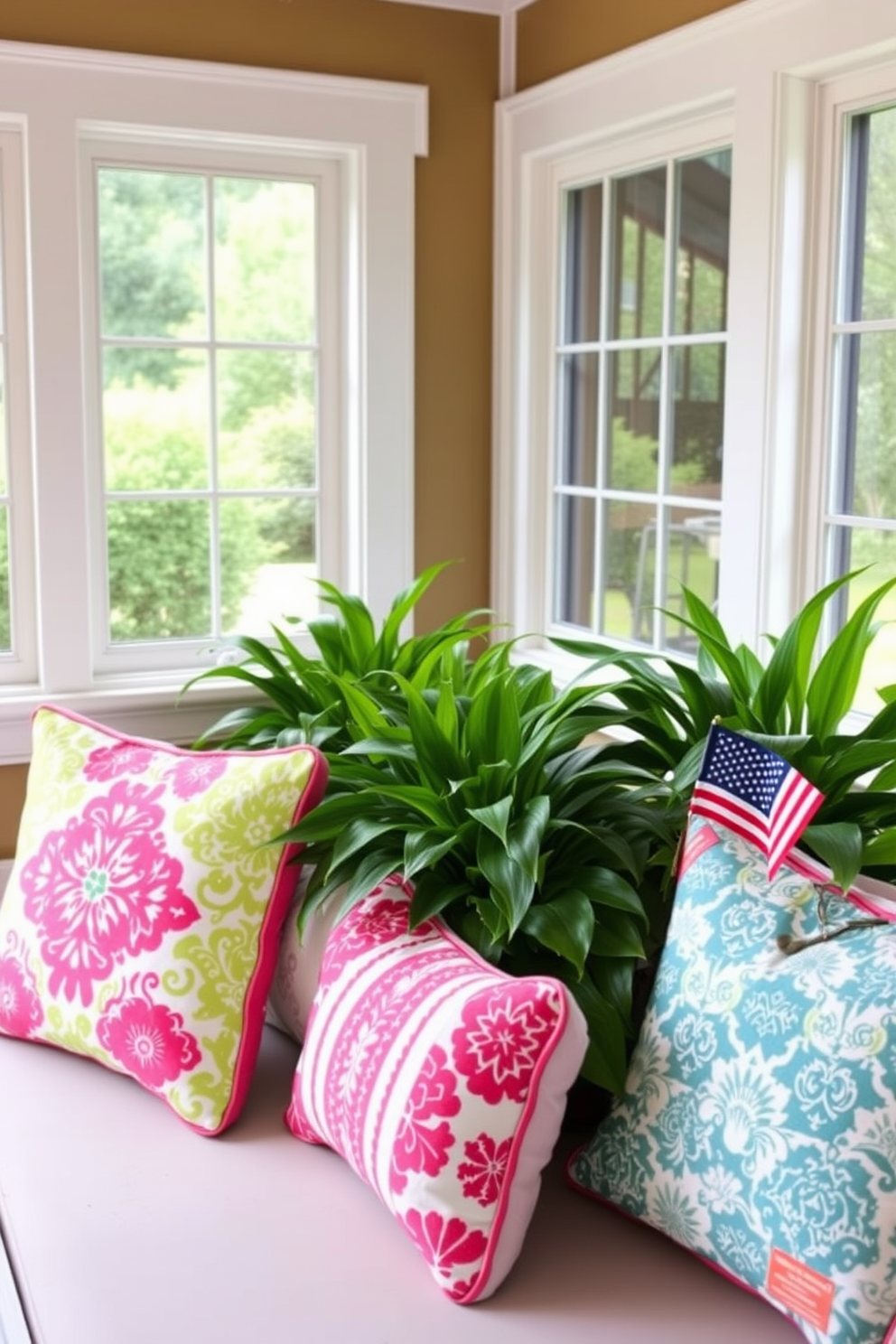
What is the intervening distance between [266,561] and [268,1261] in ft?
7.13

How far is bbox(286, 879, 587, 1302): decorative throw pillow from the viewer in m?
1.53

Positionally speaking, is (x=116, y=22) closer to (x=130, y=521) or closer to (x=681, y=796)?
(x=130, y=521)

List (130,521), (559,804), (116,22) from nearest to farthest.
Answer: (559,804) < (116,22) < (130,521)

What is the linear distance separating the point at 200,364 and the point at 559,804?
6.12 ft

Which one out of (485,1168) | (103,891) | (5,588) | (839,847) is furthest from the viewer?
(5,588)

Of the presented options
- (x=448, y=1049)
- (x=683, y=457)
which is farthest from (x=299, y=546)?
(x=448, y=1049)

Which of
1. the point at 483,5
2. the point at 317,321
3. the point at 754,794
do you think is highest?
the point at 483,5

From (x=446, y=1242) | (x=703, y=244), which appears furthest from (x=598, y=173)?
(x=446, y=1242)

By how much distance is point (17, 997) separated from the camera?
2078 millimetres

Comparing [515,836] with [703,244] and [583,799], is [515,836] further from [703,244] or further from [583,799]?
[703,244]

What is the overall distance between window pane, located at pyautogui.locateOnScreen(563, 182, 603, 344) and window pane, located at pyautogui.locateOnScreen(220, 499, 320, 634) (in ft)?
2.61

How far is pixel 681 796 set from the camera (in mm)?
1897

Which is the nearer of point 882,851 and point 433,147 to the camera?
point 882,851

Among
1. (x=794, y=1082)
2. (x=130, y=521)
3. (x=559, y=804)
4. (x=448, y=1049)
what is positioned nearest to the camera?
(x=794, y=1082)
